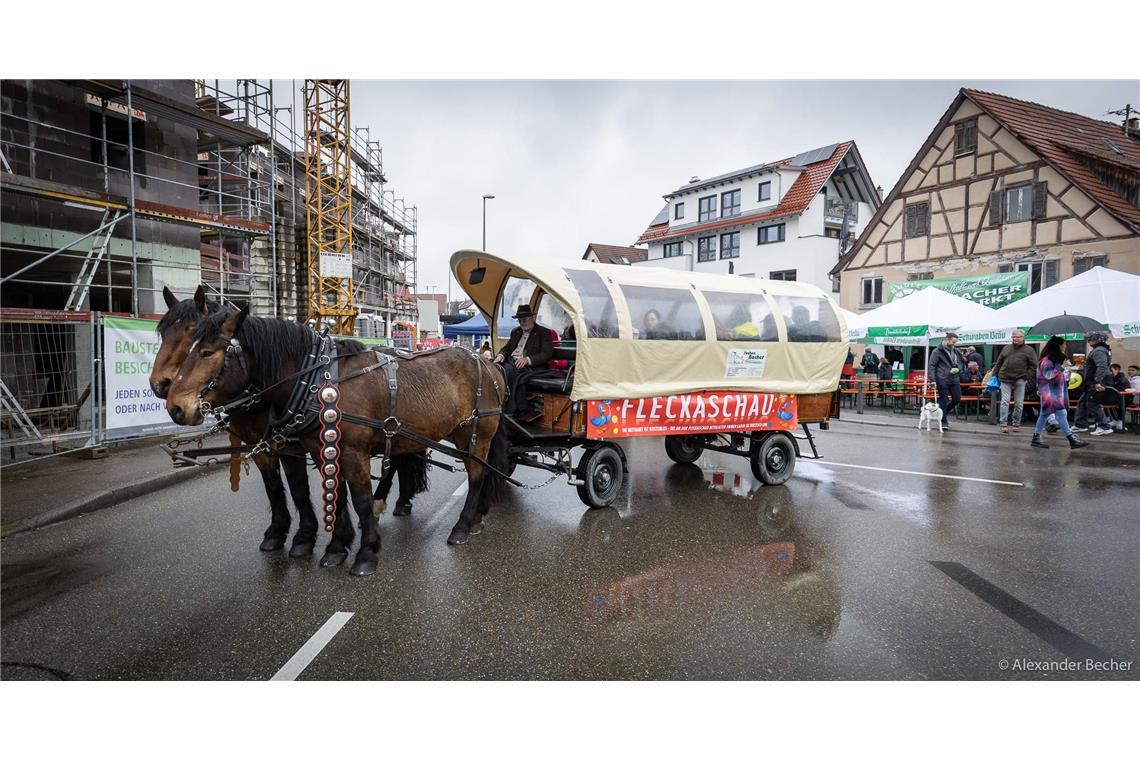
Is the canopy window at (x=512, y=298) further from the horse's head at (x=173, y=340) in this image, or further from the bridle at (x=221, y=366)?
the horse's head at (x=173, y=340)

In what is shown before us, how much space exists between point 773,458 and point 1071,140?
21.3 meters

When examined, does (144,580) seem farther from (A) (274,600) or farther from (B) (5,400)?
(B) (5,400)

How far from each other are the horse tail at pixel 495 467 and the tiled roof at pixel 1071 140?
2061cm

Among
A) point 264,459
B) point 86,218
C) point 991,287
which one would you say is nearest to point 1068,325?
point 991,287

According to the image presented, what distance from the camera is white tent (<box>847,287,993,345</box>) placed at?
1398 cm

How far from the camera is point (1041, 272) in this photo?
1891 cm

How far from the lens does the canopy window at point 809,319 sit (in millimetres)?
6844

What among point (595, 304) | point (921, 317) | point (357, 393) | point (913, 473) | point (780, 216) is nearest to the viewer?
point (357, 393)

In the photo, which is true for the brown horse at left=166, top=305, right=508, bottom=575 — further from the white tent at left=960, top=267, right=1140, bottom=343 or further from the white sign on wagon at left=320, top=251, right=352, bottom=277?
the white sign on wagon at left=320, top=251, right=352, bottom=277

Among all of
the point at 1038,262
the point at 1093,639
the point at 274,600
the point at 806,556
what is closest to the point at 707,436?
the point at 806,556

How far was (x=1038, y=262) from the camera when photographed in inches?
750

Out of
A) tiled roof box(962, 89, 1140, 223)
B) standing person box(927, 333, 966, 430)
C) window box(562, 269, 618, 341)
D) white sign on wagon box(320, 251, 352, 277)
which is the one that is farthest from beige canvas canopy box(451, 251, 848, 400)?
tiled roof box(962, 89, 1140, 223)

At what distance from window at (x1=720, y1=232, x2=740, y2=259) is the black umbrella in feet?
70.5

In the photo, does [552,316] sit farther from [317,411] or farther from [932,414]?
[932,414]
